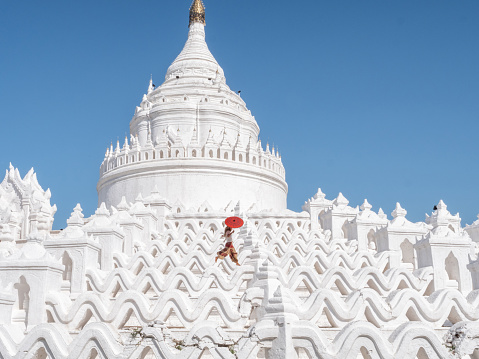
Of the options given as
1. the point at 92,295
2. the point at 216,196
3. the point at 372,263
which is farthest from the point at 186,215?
the point at 92,295

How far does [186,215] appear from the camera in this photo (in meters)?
21.0

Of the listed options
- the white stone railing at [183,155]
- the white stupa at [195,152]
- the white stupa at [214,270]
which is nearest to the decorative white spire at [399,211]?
the white stupa at [214,270]

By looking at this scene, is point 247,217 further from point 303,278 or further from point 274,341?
point 274,341

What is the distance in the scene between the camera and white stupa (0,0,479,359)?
739 centimetres

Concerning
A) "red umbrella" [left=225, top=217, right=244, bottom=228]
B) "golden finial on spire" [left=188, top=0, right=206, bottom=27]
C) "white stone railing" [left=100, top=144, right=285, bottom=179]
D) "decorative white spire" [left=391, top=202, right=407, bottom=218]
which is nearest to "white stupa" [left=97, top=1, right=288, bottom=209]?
"white stone railing" [left=100, top=144, right=285, bottom=179]

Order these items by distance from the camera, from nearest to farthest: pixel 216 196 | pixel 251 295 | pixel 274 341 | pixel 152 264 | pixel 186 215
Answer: pixel 274 341, pixel 251 295, pixel 152 264, pixel 186 215, pixel 216 196

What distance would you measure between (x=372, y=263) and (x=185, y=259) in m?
4.97

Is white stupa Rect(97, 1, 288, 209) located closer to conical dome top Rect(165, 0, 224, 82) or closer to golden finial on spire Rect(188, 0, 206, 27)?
conical dome top Rect(165, 0, 224, 82)

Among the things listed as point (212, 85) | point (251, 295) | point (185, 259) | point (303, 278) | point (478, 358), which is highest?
point (212, 85)

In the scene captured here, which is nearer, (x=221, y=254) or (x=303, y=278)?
(x=303, y=278)

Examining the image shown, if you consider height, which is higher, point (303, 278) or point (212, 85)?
point (212, 85)

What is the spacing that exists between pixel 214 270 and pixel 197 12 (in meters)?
28.7

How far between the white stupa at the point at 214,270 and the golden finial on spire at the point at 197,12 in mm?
8790

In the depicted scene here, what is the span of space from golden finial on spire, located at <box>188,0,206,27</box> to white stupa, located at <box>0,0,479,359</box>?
28.8 feet
